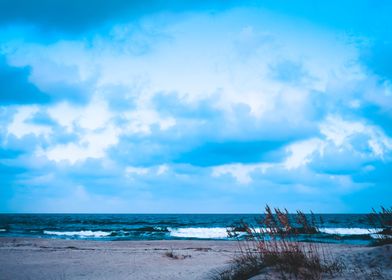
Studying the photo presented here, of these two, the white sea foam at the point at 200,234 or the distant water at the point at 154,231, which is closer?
the distant water at the point at 154,231

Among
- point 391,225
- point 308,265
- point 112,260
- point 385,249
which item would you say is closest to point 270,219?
point 308,265

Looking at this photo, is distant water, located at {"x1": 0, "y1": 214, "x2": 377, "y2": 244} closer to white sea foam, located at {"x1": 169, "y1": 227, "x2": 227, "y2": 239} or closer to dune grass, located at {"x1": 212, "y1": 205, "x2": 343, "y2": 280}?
white sea foam, located at {"x1": 169, "y1": 227, "x2": 227, "y2": 239}

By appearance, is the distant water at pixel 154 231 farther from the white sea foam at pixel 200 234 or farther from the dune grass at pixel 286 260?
the dune grass at pixel 286 260

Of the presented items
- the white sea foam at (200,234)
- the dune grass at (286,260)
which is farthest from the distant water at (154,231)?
the dune grass at (286,260)

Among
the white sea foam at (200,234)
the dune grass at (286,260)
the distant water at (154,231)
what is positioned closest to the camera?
the dune grass at (286,260)

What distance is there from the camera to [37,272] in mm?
9055

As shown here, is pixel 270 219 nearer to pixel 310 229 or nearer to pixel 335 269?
pixel 310 229

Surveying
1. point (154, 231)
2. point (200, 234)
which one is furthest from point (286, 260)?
point (154, 231)

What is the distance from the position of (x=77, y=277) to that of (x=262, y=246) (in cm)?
530

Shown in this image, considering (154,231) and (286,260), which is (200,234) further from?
(286,260)

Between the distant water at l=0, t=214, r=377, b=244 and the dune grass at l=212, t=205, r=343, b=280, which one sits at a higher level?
the dune grass at l=212, t=205, r=343, b=280

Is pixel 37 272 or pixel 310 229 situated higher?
pixel 310 229

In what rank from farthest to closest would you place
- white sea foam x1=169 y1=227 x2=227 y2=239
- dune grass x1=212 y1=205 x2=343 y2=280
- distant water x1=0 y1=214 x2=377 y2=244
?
white sea foam x1=169 y1=227 x2=227 y2=239 < distant water x1=0 y1=214 x2=377 y2=244 < dune grass x1=212 y1=205 x2=343 y2=280

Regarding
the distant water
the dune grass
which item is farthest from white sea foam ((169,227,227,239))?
the dune grass
